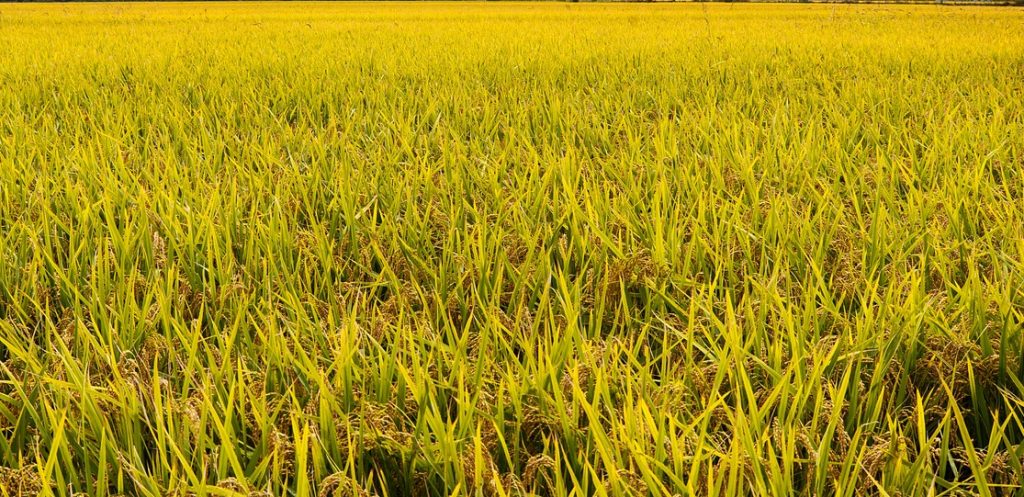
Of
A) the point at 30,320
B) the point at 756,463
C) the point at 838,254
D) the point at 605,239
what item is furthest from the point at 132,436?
the point at 838,254

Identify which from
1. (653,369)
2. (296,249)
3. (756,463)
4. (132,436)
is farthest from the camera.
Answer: (296,249)

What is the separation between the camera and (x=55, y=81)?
3.69 meters

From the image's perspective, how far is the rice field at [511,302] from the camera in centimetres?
80

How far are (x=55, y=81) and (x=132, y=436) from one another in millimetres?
3523

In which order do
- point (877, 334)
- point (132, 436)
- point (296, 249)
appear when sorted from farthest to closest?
point (296, 249) < point (877, 334) < point (132, 436)

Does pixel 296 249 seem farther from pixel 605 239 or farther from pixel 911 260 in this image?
pixel 911 260

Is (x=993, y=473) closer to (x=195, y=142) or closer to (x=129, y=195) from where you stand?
(x=129, y=195)

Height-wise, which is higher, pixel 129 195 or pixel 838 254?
pixel 129 195

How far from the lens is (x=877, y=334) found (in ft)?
3.31

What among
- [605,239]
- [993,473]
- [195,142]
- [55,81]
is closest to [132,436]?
[605,239]

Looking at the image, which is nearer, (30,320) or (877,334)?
(877,334)

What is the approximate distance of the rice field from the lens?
805 millimetres

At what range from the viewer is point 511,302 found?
1226 mm

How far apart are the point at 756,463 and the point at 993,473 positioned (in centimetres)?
30
